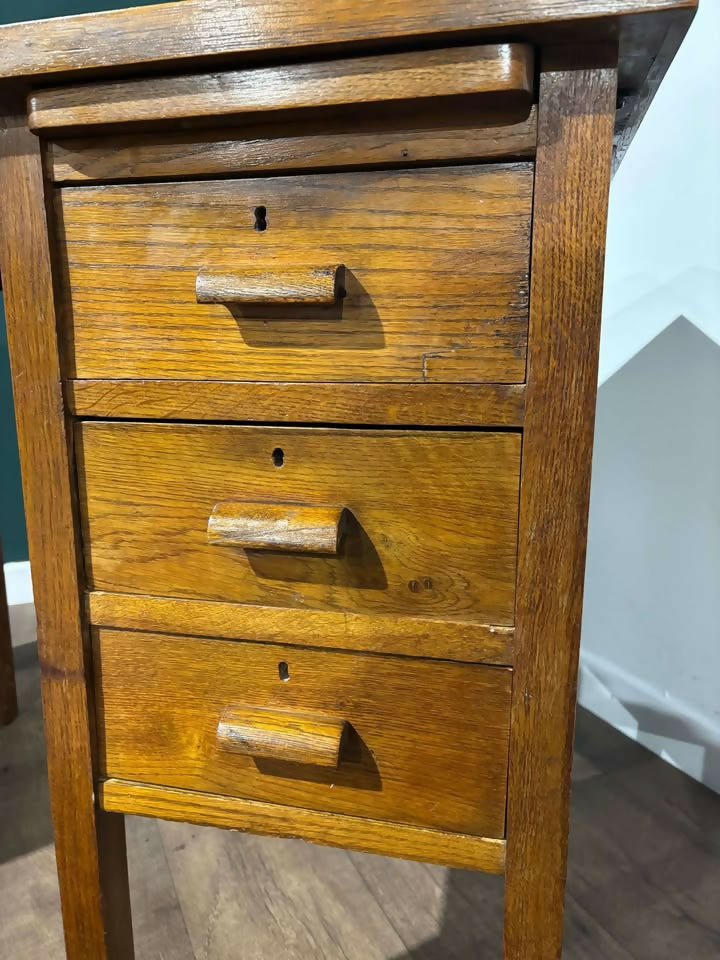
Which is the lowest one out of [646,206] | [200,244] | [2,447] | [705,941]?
[705,941]

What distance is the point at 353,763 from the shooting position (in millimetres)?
610

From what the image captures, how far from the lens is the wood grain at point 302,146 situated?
19.7 inches

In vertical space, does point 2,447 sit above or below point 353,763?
above

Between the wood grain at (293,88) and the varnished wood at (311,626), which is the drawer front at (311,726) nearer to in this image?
the varnished wood at (311,626)

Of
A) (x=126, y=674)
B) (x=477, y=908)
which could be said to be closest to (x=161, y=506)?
(x=126, y=674)

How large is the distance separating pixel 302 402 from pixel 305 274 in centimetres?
9

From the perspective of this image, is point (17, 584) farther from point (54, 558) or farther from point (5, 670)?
point (54, 558)

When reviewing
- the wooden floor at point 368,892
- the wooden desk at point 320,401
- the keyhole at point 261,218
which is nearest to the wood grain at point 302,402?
the wooden desk at point 320,401

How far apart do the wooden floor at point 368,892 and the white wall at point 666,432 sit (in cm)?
17

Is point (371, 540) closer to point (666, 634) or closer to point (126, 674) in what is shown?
point (126, 674)

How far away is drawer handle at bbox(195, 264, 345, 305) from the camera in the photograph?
520 millimetres

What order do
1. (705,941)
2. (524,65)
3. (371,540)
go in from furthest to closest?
(705,941)
(371,540)
(524,65)

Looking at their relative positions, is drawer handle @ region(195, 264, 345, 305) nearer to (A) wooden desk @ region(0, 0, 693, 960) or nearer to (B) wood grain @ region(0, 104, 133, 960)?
(A) wooden desk @ region(0, 0, 693, 960)

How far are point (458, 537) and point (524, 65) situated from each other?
318 millimetres
